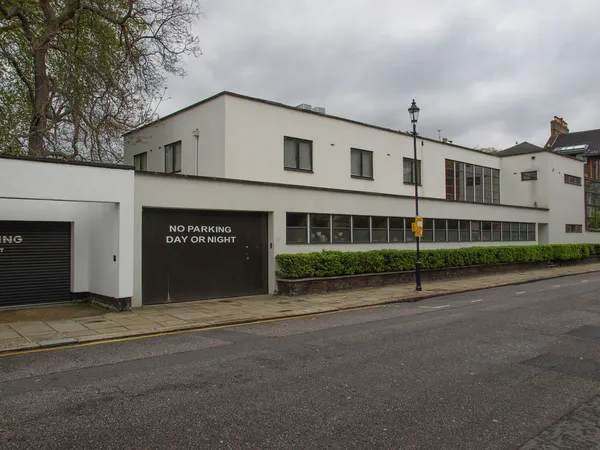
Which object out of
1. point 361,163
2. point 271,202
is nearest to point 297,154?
point 361,163

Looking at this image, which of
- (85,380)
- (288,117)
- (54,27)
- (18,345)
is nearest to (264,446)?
(85,380)

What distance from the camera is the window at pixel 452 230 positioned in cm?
2338

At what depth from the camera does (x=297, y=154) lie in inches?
777

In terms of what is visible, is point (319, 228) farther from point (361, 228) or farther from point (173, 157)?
point (173, 157)

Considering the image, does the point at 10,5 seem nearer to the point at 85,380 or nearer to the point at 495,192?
the point at 85,380

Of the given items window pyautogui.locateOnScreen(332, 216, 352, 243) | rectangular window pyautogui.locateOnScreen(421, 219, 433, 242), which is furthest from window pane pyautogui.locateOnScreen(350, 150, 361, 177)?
window pyautogui.locateOnScreen(332, 216, 352, 243)

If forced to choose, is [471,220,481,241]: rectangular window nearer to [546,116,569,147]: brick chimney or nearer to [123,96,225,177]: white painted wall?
[123,96,225,177]: white painted wall

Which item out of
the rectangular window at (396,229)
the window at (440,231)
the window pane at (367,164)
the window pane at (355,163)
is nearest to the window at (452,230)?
the window at (440,231)

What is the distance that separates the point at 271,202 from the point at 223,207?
1.89m

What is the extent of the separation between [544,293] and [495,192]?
1761 cm

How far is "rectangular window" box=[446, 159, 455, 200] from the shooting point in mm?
27516

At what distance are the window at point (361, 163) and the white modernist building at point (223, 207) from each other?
0.06 meters

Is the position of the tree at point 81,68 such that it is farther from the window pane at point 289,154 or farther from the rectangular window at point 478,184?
the rectangular window at point 478,184

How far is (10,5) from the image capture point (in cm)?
1767
